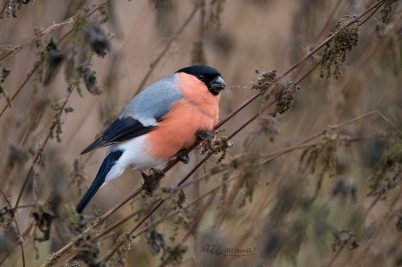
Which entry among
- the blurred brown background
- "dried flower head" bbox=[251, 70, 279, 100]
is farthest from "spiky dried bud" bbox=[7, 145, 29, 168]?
"dried flower head" bbox=[251, 70, 279, 100]

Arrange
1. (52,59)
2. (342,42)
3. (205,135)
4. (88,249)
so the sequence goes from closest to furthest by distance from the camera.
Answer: (88,249) → (342,42) → (52,59) → (205,135)

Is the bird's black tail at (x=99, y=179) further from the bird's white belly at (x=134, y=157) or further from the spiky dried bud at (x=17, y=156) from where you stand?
the spiky dried bud at (x=17, y=156)

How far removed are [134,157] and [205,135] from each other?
364mm

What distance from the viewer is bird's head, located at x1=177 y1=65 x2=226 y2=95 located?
260 cm

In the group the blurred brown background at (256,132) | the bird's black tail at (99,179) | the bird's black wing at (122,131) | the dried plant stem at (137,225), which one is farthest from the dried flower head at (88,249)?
the bird's black wing at (122,131)

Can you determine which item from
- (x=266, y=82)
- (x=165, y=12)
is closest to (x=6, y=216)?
(x=266, y=82)

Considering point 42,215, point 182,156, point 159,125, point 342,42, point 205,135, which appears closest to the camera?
point 342,42

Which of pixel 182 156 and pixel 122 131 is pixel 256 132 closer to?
pixel 182 156

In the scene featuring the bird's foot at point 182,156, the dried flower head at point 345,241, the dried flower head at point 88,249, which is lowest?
the dried flower head at point 345,241

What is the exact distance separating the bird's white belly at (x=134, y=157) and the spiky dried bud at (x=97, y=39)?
1.83 ft

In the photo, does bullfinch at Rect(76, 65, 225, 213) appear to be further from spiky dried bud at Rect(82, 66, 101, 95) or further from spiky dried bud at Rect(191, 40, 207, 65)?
spiky dried bud at Rect(82, 66, 101, 95)

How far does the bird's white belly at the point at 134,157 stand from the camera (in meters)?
2.46

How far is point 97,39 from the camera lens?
203 centimetres

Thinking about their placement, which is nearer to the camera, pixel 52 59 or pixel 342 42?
pixel 342 42
